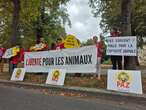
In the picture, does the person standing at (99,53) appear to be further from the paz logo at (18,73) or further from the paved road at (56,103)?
the paz logo at (18,73)

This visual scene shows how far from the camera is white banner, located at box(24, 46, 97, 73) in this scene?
16909 mm

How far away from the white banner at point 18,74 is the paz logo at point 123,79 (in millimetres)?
6918

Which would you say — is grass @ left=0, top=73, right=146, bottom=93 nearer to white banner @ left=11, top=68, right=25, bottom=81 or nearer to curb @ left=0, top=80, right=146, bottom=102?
white banner @ left=11, top=68, right=25, bottom=81

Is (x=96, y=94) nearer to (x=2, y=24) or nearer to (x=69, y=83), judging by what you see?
(x=69, y=83)

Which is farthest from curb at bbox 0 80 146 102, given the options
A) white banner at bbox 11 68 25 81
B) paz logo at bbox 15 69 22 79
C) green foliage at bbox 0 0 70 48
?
green foliage at bbox 0 0 70 48

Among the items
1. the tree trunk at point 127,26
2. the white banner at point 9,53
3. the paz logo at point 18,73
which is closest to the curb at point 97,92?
the tree trunk at point 127,26

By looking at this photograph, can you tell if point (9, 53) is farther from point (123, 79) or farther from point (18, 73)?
point (123, 79)

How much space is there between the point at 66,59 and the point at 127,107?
6697 mm

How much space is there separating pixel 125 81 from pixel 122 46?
1769 mm

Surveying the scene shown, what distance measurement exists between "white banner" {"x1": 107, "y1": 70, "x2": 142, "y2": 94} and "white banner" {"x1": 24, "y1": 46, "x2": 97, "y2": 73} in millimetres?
2082

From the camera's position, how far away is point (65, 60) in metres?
18.4

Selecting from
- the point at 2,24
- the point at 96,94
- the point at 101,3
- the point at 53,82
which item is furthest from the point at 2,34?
the point at 96,94

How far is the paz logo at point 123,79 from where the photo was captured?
1394 cm

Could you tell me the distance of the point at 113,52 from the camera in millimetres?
15789
